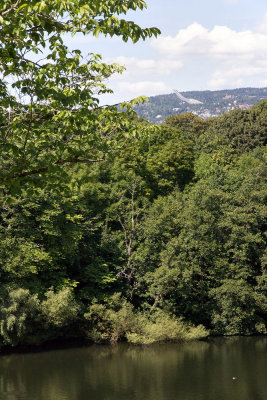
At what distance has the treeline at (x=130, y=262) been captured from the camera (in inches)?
1272

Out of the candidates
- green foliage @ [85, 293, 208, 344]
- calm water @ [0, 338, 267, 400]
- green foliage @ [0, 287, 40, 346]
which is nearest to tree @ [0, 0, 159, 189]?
calm water @ [0, 338, 267, 400]

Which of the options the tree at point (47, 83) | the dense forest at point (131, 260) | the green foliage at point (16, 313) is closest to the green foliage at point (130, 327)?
the dense forest at point (131, 260)

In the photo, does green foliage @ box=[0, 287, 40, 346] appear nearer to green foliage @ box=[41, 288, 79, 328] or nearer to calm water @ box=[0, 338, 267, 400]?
Answer: green foliage @ box=[41, 288, 79, 328]

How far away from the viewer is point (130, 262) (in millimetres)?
38188

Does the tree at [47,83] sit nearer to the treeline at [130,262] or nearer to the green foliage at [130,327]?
the treeline at [130,262]

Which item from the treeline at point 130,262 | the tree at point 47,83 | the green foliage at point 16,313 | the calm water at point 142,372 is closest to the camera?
the tree at point 47,83

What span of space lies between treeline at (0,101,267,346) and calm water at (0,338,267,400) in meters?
1.40

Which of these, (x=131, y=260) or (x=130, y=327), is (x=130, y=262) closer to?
(x=131, y=260)

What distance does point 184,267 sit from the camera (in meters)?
35.9

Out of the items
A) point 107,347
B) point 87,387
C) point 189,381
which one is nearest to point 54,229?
point 107,347

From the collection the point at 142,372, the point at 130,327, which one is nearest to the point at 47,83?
the point at 142,372

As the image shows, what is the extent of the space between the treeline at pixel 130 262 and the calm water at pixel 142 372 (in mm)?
1400

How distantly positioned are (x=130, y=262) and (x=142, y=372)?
10.9m

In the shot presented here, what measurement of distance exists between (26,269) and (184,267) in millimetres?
11041
